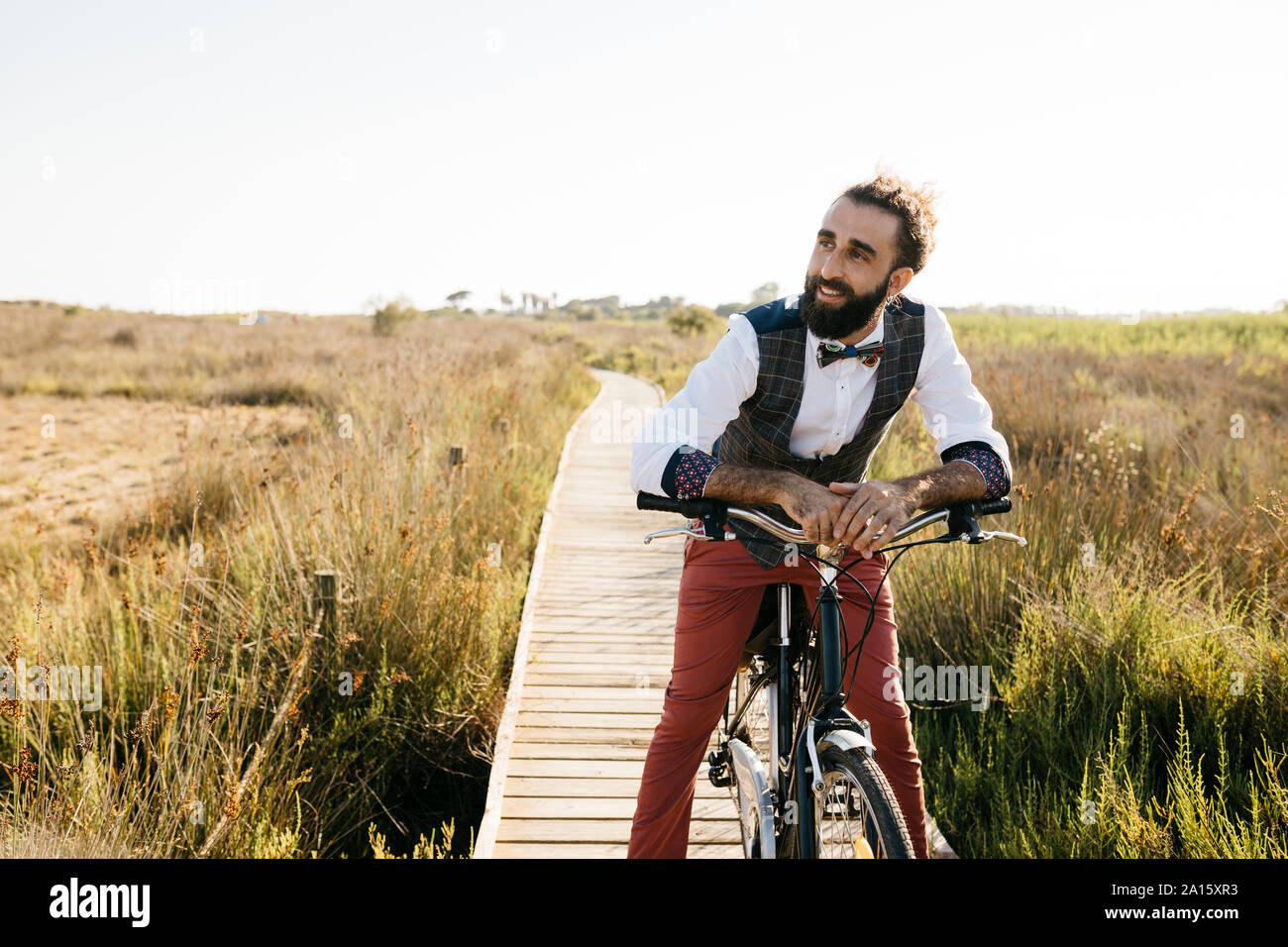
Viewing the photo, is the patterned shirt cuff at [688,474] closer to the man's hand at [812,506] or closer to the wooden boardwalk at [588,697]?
the man's hand at [812,506]

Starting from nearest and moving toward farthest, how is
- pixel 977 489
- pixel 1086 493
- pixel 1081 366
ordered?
1. pixel 977 489
2. pixel 1086 493
3. pixel 1081 366

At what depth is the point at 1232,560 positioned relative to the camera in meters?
4.79

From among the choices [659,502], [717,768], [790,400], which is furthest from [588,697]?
[659,502]

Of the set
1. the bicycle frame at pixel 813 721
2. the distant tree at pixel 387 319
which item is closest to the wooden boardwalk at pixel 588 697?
the bicycle frame at pixel 813 721

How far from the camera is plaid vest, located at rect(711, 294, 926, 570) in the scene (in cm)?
219

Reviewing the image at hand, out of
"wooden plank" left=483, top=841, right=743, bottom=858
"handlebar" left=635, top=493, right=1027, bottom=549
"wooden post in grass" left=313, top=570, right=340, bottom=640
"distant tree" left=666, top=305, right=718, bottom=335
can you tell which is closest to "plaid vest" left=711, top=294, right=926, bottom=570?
"handlebar" left=635, top=493, right=1027, bottom=549

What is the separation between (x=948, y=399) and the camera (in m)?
2.29

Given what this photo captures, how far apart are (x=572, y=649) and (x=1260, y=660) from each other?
3.25 meters

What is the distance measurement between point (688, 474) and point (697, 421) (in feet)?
0.75

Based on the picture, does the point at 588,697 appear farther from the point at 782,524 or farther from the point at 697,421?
the point at 782,524

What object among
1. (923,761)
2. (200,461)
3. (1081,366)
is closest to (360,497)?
(923,761)

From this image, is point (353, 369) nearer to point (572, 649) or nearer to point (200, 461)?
point (200, 461)

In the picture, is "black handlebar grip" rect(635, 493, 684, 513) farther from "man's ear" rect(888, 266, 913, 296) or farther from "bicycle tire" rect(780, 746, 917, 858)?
"man's ear" rect(888, 266, 913, 296)
